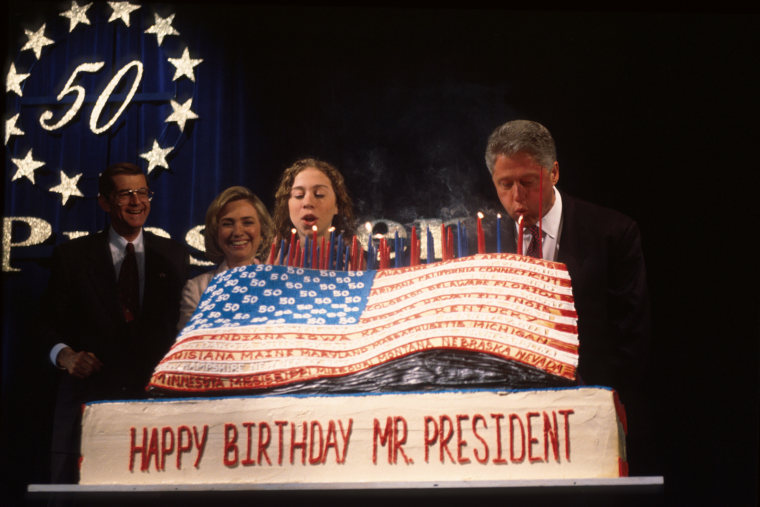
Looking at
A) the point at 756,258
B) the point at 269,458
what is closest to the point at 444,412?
the point at 269,458

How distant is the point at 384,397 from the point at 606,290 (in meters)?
1.16

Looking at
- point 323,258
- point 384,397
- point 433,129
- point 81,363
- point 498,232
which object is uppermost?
point 433,129

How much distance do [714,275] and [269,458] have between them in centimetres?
213

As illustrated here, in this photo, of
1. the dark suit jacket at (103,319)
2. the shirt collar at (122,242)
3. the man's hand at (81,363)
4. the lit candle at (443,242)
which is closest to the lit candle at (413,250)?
the lit candle at (443,242)

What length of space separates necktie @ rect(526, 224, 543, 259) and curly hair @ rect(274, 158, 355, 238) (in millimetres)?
810

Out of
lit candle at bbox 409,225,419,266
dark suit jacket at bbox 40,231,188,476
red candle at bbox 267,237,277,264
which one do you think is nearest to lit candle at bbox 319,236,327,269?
red candle at bbox 267,237,277,264

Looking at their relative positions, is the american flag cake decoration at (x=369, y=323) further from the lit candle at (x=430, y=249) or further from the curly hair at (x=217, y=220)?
the curly hair at (x=217, y=220)

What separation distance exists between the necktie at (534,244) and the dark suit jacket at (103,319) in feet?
5.17

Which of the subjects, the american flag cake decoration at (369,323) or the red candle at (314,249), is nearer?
the american flag cake decoration at (369,323)

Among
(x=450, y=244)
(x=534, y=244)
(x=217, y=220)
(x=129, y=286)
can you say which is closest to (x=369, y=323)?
(x=450, y=244)

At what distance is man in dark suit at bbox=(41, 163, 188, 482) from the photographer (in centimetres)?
395

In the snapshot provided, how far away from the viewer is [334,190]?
417cm

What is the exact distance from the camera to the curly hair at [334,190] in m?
4.13

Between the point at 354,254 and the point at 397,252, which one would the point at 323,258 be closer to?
the point at 354,254
